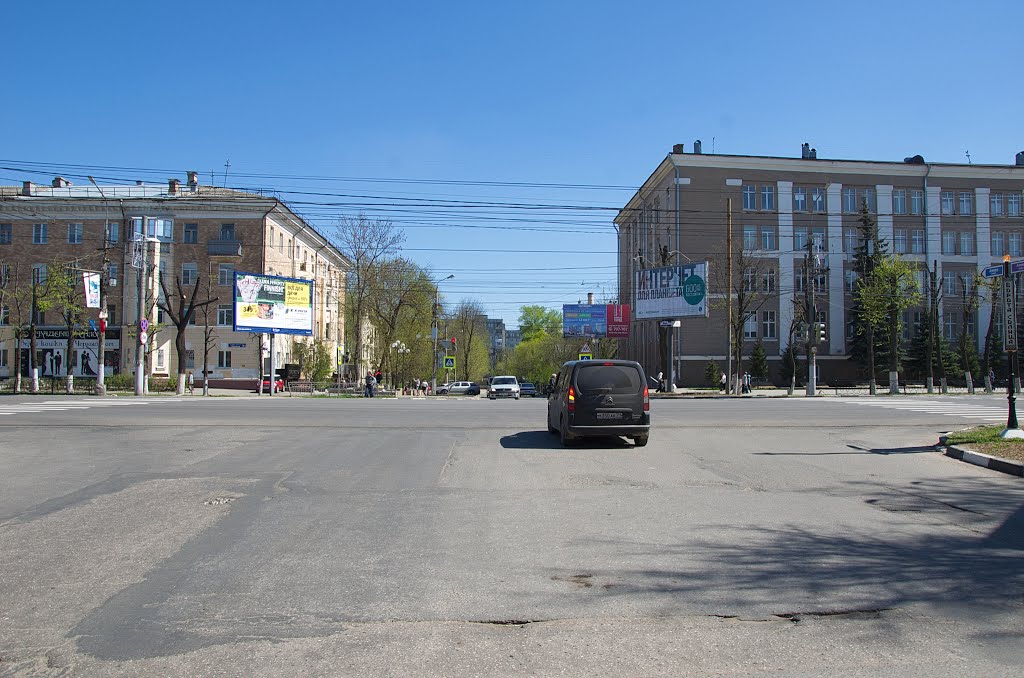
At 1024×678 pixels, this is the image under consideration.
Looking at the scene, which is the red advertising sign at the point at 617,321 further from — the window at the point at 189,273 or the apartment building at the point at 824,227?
the window at the point at 189,273

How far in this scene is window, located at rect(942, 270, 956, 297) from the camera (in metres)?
61.4

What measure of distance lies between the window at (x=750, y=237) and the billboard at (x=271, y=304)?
3296 centimetres

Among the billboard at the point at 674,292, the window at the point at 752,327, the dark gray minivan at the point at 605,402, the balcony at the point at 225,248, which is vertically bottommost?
the dark gray minivan at the point at 605,402

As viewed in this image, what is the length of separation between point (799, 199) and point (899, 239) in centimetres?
913

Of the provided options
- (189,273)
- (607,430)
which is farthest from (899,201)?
(189,273)

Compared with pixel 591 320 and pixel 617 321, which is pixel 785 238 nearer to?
pixel 617 321

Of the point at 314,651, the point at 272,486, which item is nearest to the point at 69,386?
the point at 272,486

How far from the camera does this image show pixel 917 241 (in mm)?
61625

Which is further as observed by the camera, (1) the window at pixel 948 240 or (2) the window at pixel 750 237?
(1) the window at pixel 948 240

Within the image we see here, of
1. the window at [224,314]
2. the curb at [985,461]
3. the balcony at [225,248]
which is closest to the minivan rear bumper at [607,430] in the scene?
the curb at [985,461]

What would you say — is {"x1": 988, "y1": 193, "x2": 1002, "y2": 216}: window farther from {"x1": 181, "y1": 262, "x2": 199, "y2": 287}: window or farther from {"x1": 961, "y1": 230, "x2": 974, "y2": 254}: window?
{"x1": 181, "y1": 262, "x2": 199, "y2": 287}: window

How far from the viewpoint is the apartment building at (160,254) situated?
57438 millimetres

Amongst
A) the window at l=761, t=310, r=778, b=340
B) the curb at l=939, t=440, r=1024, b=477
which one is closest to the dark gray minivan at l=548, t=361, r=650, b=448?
the curb at l=939, t=440, r=1024, b=477

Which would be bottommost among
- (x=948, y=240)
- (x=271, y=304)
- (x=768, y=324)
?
(x=768, y=324)
